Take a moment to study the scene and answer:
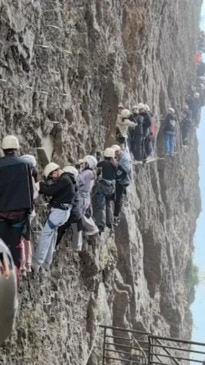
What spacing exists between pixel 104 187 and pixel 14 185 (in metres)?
3.99

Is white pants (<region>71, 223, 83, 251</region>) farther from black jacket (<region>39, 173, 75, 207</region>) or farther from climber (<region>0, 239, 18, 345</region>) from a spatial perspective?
climber (<region>0, 239, 18, 345</region>)

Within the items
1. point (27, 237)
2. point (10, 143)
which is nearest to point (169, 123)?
point (27, 237)

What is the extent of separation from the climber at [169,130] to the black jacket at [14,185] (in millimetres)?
12901

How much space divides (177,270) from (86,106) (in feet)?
45.8

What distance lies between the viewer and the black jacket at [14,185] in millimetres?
6410

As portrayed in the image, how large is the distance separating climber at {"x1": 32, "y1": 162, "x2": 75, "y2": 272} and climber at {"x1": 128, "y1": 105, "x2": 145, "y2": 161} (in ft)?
22.1

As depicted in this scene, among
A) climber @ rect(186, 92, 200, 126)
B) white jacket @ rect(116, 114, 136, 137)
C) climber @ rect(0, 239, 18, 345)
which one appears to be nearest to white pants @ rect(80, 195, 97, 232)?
white jacket @ rect(116, 114, 136, 137)

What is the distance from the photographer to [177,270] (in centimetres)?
2347

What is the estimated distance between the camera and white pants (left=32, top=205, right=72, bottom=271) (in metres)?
7.83

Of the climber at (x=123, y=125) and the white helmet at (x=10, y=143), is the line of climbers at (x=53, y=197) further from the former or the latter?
the climber at (x=123, y=125)

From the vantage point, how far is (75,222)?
29.1 feet

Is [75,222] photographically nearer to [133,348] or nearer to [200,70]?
[133,348]

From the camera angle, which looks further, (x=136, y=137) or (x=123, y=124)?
(x=136, y=137)

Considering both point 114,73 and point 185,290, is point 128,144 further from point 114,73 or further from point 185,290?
point 185,290
